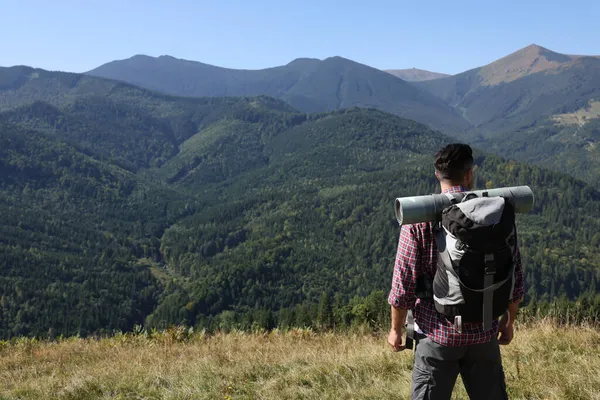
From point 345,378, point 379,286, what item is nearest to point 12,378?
point 345,378

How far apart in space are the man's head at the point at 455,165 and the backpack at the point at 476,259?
1.17 ft

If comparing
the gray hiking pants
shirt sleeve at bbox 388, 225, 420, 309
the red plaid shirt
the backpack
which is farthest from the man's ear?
the gray hiking pants

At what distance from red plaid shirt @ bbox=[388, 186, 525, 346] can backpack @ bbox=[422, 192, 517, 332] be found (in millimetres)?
144

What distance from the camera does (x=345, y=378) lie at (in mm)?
6355

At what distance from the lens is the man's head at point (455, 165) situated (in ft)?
12.8

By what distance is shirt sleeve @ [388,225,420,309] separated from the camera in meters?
3.80

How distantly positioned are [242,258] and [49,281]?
69793 mm

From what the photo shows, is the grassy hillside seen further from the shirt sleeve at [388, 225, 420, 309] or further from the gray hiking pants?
the shirt sleeve at [388, 225, 420, 309]

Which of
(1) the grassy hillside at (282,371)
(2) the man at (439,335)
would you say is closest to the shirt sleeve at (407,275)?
(2) the man at (439,335)

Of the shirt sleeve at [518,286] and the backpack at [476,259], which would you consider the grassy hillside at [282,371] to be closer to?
the shirt sleeve at [518,286]

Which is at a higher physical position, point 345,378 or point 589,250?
point 345,378

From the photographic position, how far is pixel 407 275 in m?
3.81

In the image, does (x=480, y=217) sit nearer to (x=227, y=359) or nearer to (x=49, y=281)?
(x=227, y=359)

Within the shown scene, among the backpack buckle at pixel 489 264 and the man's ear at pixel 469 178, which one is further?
the man's ear at pixel 469 178
